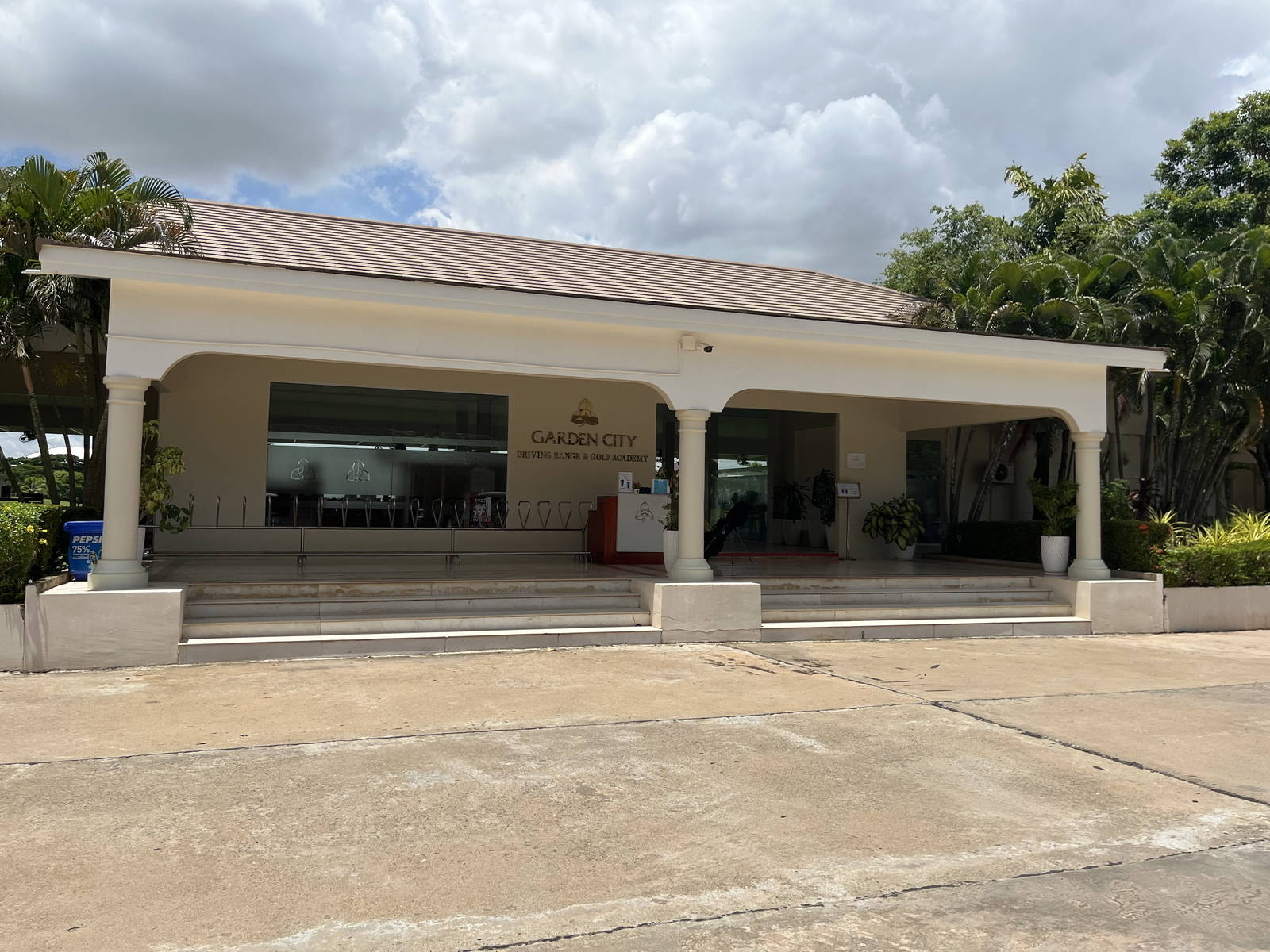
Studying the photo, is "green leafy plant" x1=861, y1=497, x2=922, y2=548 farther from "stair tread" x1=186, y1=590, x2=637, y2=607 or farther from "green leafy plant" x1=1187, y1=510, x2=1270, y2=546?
"stair tread" x1=186, y1=590, x2=637, y2=607

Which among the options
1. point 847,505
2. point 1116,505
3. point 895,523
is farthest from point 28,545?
point 1116,505

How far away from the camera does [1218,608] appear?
11.6 m

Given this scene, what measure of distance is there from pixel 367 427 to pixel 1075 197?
51.9ft

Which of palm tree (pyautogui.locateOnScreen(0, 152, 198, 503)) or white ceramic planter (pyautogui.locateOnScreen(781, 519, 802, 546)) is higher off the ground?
palm tree (pyautogui.locateOnScreen(0, 152, 198, 503))

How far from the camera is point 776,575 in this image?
11.5 meters

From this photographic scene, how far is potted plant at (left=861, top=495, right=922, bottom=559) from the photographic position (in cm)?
1473

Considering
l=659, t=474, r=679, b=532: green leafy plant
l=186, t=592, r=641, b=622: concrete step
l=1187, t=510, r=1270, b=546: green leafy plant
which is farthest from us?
l=1187, t=510, r=1270, b=546: green leafy plant

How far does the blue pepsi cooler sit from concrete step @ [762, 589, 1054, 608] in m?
6.57

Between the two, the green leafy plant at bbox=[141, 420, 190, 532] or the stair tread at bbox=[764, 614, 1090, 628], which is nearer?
the green leafy plant at bbox=[141, 420, 190, 532]

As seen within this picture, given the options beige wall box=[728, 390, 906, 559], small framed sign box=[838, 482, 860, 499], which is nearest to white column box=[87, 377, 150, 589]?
beige wall box=[728, 390, 906, 559]

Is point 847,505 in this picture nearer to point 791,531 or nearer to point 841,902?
point 791,531

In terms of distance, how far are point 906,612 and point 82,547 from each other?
8.26 m

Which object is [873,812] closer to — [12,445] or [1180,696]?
[1180,696]

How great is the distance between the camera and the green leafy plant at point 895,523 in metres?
14.7
